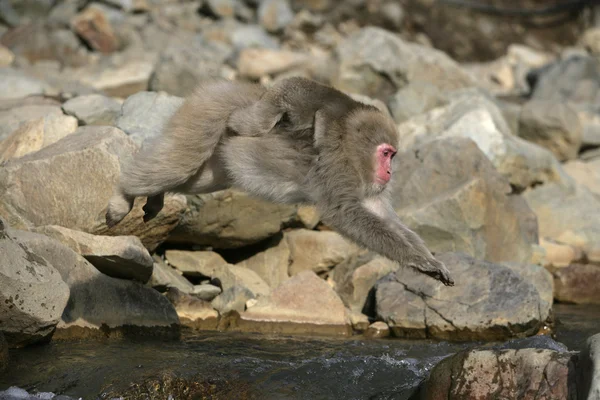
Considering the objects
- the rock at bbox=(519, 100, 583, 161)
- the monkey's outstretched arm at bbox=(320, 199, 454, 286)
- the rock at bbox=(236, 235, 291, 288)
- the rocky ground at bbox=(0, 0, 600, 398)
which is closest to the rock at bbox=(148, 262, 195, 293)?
the rocky ground at bbox=(0, 0, 600, 398)

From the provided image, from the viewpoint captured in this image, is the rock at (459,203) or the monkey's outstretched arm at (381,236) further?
the rock at (459,203)

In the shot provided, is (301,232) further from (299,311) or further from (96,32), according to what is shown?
(96,32)

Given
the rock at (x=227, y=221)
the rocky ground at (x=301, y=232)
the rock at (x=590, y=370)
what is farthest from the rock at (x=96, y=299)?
the rock at (x=590, y=370)

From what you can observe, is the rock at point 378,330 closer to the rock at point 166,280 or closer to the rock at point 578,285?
the rock at point 166,280

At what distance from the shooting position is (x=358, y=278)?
8.00 m

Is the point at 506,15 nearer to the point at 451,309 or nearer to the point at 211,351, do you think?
the point at 451,309

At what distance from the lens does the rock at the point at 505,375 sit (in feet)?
14.9

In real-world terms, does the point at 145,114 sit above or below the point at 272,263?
above

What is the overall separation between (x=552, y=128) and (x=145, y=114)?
23.2 ft

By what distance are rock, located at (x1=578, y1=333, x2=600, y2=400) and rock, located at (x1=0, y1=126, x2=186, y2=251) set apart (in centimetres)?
383

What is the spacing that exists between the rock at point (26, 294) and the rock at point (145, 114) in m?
2.05

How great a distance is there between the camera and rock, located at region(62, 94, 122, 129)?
814cm

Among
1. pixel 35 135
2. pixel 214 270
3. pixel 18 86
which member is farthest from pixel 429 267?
pixel 18 86

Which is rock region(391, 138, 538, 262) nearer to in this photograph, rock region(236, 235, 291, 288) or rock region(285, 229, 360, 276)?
rock region(285, 229, 360, 276)
